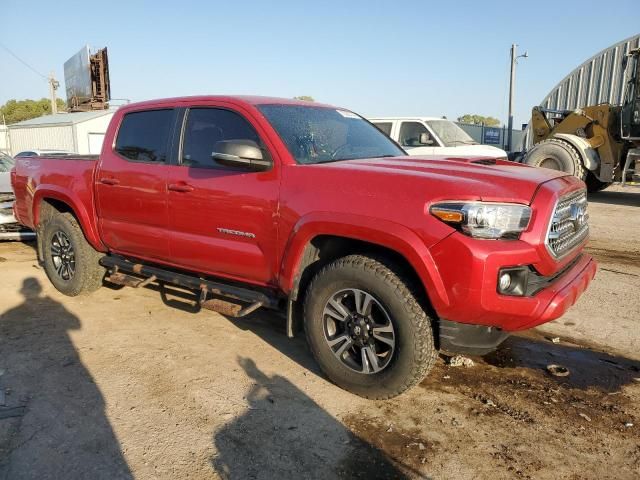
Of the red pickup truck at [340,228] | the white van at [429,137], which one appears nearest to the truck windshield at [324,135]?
the red pickup truck at [340,228]

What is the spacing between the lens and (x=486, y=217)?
107 inches

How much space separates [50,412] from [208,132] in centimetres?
223

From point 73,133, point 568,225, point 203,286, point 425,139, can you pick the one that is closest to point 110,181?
point 203,286

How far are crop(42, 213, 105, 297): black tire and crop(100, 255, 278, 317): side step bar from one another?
0.16 meters

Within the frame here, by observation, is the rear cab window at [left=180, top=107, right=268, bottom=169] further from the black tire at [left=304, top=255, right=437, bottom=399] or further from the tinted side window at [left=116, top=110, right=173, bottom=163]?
the black tire at [left=304, top=255, right=437, bottom=399]

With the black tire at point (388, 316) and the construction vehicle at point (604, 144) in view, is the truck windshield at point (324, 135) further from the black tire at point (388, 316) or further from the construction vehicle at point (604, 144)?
the construction vehicle at point (604, 144)

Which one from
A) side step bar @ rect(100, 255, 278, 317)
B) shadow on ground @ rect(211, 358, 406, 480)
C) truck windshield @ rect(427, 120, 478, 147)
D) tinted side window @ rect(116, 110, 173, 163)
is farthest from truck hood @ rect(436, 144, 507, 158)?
shadow on ground @ rect(211, 358, 406, 480)

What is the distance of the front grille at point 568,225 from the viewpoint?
9.59 ft

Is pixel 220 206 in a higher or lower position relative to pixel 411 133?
lower

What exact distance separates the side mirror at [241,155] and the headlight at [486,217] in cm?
128

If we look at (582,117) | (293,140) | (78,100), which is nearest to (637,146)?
(582,117)

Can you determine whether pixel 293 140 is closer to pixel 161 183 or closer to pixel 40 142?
pixel 161 183

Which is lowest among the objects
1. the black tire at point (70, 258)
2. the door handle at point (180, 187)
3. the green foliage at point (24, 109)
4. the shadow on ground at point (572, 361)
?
the shadow on ground at point (572, 361)

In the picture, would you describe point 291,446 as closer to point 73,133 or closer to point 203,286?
point 203,286
